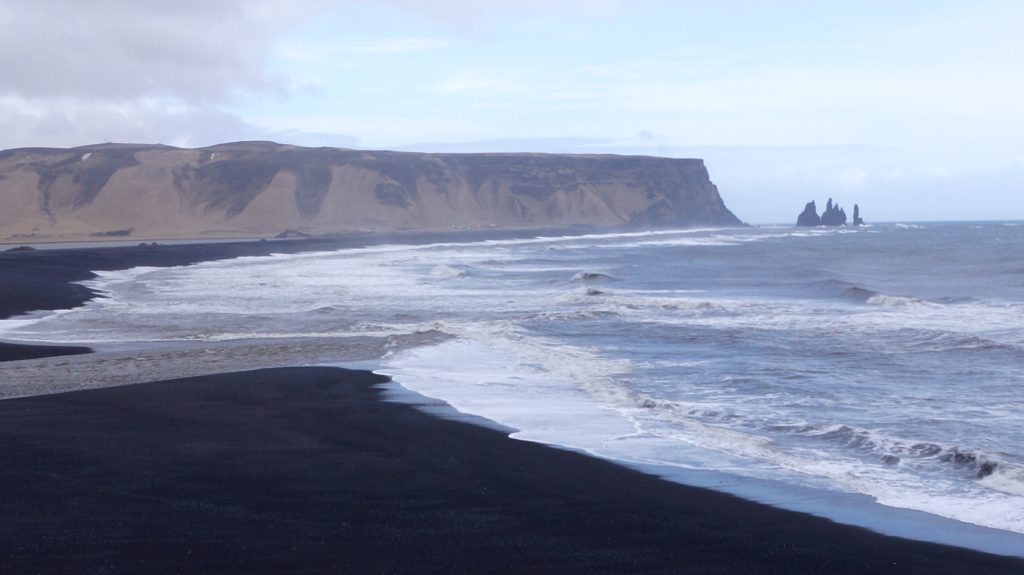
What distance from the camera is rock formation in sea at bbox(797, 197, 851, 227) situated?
142 metres

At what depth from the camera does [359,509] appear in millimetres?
6070

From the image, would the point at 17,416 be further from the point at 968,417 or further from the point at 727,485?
the point at 968,417

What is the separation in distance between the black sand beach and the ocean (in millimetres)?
597

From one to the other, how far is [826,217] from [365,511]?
14843 cm

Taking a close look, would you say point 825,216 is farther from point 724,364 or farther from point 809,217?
point 724,364

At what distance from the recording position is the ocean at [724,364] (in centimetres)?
723

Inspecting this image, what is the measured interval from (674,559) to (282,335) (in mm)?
12545

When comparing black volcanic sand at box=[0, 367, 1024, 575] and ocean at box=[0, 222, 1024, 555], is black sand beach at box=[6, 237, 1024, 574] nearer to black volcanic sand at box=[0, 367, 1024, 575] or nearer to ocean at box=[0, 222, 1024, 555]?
black volcanic sand at box=[0, 367, 1024, 575]

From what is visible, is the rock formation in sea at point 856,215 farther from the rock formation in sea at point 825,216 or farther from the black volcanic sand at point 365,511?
the black volcanic sand at point 365,511

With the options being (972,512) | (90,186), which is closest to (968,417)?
(972,512)

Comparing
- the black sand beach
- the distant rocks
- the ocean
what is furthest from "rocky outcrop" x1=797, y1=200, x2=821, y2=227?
the black sand beach

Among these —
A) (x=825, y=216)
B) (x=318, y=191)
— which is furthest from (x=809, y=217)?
(x=318, y=191)

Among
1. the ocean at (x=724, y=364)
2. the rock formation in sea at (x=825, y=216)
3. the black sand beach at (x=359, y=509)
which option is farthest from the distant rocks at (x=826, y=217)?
the black sand beach at (x=359, y=509)

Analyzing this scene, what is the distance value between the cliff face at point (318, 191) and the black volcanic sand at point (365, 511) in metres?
75.9
